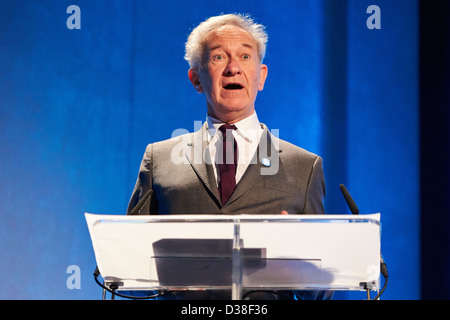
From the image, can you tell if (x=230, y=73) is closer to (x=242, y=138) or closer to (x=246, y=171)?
(x=242, y=138)

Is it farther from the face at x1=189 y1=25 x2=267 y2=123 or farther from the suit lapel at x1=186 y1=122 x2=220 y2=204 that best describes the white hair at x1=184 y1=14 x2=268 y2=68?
the suit lapel at x1=186 y1=122 x2=220 y2=204

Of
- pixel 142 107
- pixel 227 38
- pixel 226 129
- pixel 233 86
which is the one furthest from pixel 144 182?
pixel 142 107

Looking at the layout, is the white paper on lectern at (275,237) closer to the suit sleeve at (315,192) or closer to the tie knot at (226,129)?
the suit sleeve at (315,192)

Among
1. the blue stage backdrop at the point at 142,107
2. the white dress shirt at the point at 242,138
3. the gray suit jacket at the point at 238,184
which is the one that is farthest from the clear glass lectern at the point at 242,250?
the blue stage backdrop at the point at 142,107

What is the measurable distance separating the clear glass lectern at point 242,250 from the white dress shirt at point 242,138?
0.67 m

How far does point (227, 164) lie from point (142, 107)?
97 cm

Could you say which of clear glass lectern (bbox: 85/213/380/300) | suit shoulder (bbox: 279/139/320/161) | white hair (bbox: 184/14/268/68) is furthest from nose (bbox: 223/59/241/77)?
clear glass lectern (bbox: 85/213/380/300)

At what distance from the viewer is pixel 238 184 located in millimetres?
1716

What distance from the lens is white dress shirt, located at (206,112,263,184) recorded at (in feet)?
5.95

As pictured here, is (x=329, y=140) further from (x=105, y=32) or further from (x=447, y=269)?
(x=105, y=32)

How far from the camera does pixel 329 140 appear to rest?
2.58 m

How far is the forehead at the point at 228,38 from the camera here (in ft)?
6.19

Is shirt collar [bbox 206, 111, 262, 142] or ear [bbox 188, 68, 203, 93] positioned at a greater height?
ear [bbox 188, 68, 203, 93]
